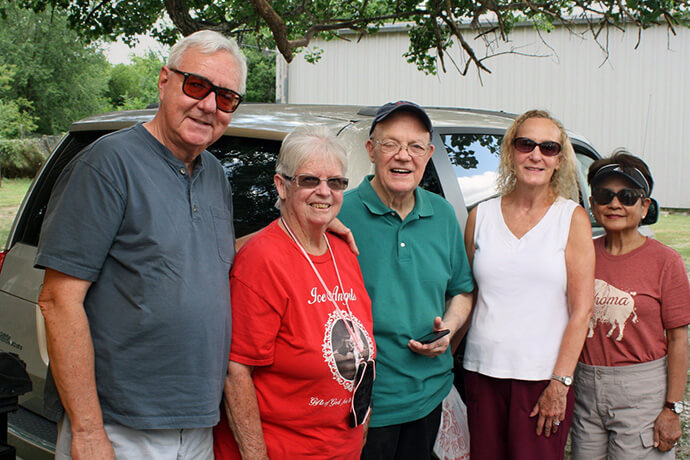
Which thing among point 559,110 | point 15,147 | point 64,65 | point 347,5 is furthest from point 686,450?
point 64,65

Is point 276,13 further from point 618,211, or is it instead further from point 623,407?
point 623,407

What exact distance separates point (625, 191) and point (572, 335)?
0.63 m

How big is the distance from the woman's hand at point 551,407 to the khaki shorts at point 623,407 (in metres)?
0.22

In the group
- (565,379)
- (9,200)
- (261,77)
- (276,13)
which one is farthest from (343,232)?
(261,77)

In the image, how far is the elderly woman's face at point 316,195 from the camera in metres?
2.03

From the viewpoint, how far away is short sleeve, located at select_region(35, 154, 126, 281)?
164 cm

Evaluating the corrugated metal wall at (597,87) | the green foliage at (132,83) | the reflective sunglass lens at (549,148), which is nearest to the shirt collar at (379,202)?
the reflective sunglass lens at (549,148)

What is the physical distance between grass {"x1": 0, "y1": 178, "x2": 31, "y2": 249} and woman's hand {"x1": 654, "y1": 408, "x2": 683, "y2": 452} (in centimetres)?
959

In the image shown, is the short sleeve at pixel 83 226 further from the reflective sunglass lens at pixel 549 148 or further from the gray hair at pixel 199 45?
the reflective sunglass lens at pixel 549 148

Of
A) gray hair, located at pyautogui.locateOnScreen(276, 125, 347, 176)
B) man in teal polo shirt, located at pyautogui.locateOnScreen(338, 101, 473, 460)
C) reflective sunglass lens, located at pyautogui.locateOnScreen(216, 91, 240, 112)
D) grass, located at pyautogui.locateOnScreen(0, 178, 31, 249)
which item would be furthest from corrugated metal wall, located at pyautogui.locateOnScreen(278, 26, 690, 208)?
reflective sunglass lens, located at pyautogui.locateOnScreen(216, 91, 240, 112)

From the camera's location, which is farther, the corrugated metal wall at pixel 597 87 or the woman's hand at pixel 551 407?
the corrugated metal wall at pixel 597 87

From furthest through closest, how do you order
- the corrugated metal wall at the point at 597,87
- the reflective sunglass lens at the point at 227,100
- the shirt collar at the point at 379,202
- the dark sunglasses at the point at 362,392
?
the corrugated metal wall at the point at 597,87 → the shirt collar at the point at 379,202 → the dark sunglasses at the point at 362,392 → the reflective sunglass lens at the point at 227,100

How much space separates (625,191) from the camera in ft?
8.32

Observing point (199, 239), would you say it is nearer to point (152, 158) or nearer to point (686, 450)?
point (152, 158)
